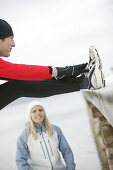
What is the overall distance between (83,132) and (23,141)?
1.06m

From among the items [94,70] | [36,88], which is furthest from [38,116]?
[94,70]

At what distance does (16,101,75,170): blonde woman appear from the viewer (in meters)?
1.48

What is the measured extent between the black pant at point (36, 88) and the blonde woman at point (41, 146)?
25 cm

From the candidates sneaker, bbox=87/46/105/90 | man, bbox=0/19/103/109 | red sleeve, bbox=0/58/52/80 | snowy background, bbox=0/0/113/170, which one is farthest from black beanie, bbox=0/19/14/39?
snowy background, bbox=0/0/113/170

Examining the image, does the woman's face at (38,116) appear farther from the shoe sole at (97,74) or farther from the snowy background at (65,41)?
the shoe sole at (97,74)

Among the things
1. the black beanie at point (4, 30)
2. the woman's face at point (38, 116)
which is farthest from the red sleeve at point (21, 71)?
the woman's face at point (38, 116)

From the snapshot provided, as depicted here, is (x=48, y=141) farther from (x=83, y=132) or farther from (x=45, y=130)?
(x=83, y=132)

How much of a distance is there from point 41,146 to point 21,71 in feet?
1.47

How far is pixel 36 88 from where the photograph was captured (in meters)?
1.37

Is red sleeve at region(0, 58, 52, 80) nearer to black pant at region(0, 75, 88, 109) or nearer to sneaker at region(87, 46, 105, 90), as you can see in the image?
black pant at region(0, 75, 88, 109)

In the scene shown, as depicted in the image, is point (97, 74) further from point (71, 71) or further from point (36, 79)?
point (36, 79)

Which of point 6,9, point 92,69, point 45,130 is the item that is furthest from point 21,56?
point 92,69

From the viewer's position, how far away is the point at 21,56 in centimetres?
341

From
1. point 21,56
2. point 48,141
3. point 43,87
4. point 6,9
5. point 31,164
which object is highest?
point 6,9
